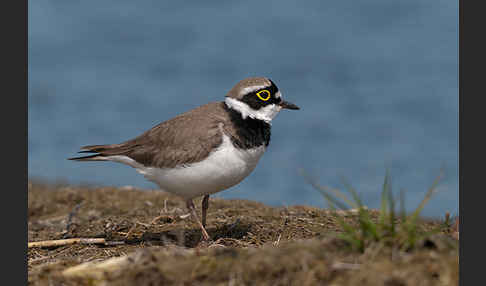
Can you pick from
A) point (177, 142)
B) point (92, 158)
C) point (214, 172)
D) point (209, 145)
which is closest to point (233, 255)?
point (214, 172)

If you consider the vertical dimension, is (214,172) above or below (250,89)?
below

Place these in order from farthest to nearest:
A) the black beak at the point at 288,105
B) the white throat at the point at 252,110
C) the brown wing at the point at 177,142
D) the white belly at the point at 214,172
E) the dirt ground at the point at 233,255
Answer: the black beak at the point at 288,105 < the white throat at the point at 252,110 < the brown wing at the point at 177,142 < the white belly at the point at 214,172 < the dirt ground at the point at 233,255

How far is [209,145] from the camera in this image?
237 inches

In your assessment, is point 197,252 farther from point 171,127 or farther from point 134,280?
point 171,127

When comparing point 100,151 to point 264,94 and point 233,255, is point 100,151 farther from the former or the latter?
point 233,255

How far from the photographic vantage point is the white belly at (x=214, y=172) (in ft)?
19.5

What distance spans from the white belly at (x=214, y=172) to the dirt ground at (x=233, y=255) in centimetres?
62

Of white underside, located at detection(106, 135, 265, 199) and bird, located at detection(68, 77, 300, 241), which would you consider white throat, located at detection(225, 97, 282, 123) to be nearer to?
bird, located at detection(68, 77, 300, 241)

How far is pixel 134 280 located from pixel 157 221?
312 cm

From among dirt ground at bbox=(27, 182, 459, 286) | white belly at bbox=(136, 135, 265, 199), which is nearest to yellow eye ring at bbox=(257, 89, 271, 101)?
white belly at bbox=(136, 135, 265, 199)

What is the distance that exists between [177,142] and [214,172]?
63cm

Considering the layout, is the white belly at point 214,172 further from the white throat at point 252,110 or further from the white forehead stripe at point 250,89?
the white forehead stripe at point 250,89

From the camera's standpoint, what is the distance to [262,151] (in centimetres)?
629

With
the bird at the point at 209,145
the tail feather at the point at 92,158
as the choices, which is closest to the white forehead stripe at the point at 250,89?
the bird at the point at 209,145
